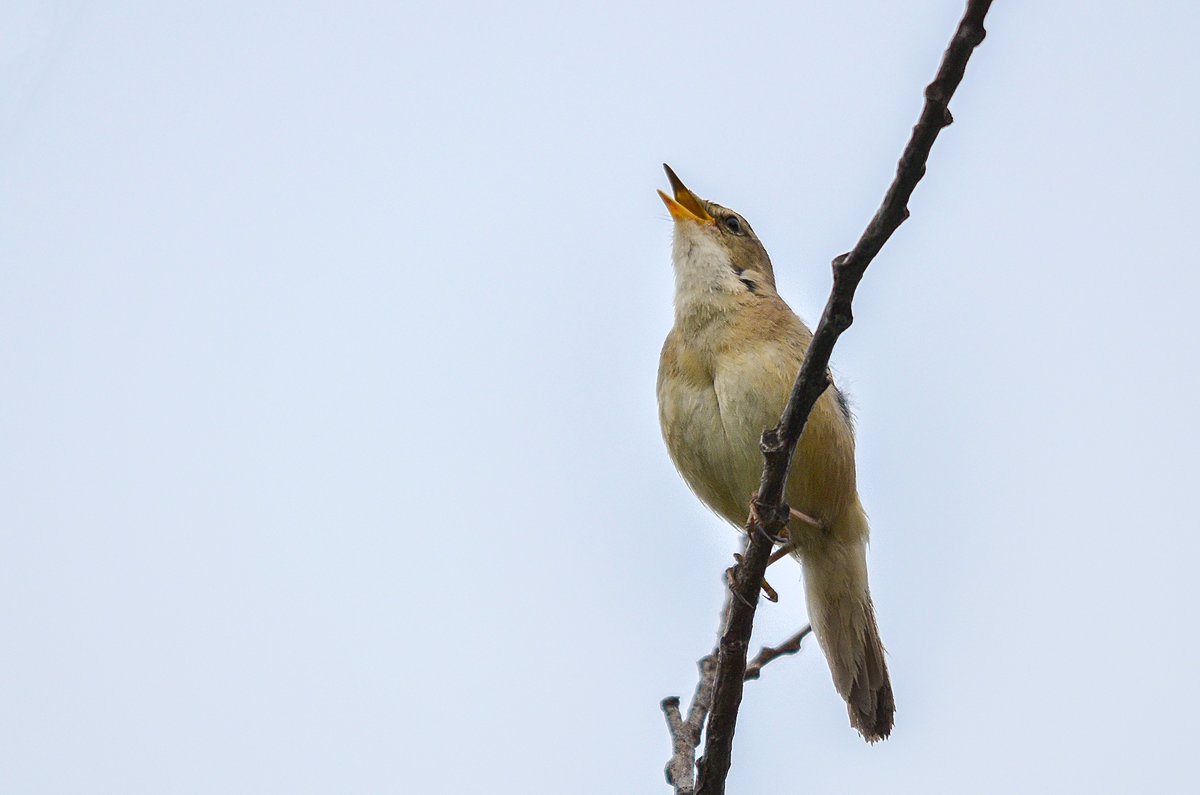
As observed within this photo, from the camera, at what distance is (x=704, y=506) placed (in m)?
5.56

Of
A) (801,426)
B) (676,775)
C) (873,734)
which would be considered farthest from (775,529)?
(873,734)

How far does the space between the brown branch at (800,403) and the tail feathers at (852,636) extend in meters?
1.65

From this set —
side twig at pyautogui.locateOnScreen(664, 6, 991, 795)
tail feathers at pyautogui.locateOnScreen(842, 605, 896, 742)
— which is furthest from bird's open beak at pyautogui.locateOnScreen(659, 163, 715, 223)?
side twig at pyautogui.locateOnScreen(664, 6, 991, 795)

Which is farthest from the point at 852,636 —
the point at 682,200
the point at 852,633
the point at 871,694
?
the point at 682,200

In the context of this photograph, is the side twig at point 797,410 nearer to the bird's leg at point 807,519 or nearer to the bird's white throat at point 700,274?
the bird's leg at point 807,519

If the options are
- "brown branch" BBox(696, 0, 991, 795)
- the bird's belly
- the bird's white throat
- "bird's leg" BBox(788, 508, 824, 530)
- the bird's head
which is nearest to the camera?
"brown branch" BBox(696, 0, 991, 795)

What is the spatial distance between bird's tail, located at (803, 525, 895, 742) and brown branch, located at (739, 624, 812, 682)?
1065 mm

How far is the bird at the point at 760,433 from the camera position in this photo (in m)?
4.84

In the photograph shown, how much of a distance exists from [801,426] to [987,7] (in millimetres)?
1292

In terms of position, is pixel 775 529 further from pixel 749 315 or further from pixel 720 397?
pixel 749 315

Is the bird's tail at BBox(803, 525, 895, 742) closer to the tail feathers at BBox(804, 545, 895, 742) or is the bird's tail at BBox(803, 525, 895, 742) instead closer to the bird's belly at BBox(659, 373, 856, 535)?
the tail feathers at BBox(804, 545, 895, 742)

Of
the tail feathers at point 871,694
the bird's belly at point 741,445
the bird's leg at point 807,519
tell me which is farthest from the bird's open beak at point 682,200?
the tail feathers at point 871,694

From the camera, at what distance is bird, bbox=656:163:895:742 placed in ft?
15.9

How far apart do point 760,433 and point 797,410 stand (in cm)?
151
